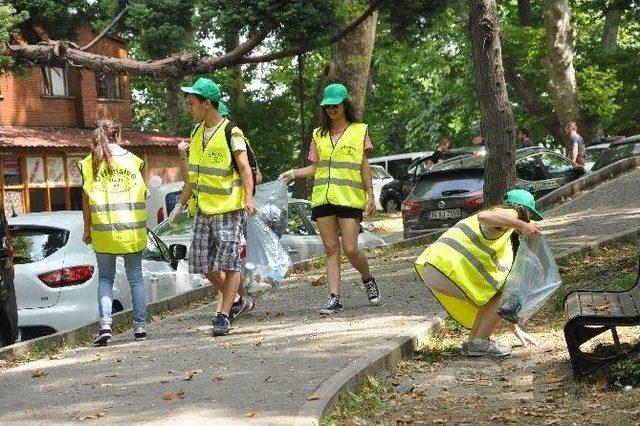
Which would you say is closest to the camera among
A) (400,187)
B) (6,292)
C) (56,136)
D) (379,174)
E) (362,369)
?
(362,369)

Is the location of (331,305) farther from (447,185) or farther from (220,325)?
(447,185)

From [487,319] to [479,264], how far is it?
17.4 inches

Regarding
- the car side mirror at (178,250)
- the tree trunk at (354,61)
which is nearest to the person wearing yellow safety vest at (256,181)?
the car side mirror at (178,250)

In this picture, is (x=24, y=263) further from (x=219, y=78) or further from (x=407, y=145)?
(x=407, y=145)

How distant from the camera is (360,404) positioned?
7422mm

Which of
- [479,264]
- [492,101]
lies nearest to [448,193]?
[492,101]

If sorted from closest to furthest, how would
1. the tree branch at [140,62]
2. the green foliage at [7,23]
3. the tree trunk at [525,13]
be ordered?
the green foliage at [7,23] → the tree branch at [140,62] → the tree trunk at [525,13]

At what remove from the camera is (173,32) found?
70.9 feet

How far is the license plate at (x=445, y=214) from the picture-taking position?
19797mm

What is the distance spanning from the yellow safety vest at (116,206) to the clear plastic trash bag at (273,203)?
200cm

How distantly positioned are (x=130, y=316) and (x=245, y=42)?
9.28 m

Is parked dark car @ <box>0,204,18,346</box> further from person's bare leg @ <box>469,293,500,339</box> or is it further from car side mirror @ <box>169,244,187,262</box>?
person's bare leg @ <box>469,293,500,339</box>

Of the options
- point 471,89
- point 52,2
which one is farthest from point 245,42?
point 471,89

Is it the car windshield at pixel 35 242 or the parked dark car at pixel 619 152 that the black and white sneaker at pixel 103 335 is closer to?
the car windshield at pixel 35 242
